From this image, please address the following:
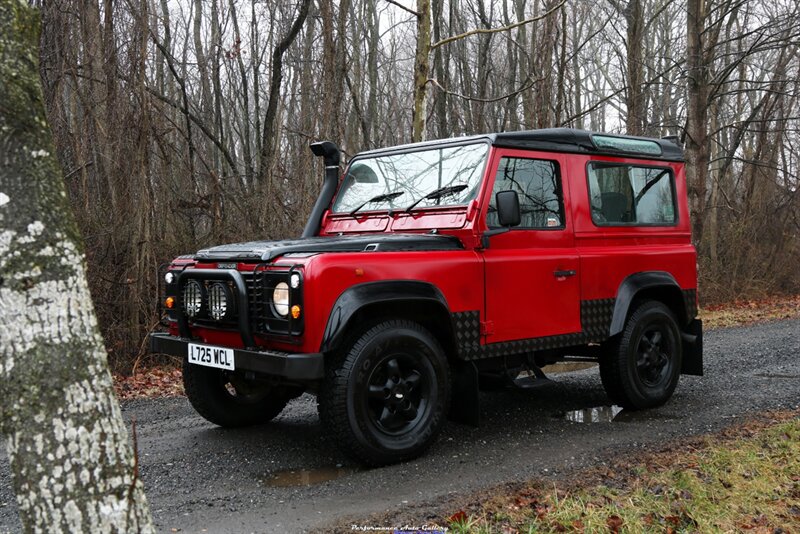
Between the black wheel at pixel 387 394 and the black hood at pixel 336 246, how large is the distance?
510 millimetres

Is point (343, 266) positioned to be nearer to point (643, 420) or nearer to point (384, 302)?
point (384, 302)

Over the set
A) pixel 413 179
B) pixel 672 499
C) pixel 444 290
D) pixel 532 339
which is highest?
pixel 413 179

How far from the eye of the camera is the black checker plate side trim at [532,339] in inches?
189

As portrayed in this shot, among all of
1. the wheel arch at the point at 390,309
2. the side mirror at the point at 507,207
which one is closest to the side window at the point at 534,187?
the side mirror at the point at 507,207

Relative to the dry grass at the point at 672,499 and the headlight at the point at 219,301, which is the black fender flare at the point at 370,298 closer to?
the headlight at the point at 219,301

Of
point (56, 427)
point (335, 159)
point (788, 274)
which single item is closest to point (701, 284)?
point (788, 274)

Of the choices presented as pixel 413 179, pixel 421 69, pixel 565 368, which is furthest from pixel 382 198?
pixel 421 69

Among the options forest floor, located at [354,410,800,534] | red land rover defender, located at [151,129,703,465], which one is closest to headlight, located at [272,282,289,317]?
red land rover defender, located at [151,129,703,465]

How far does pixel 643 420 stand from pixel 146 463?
371 centimetres

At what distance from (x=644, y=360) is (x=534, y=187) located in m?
1.85

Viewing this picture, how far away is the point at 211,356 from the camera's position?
4.57 meters

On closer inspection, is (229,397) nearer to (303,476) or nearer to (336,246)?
(303,476)

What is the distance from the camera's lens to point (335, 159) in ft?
20.0

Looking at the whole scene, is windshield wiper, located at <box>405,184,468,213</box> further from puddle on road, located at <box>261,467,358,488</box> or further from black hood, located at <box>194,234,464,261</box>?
puddle on road, located at <box>261,467,358,488</box>
